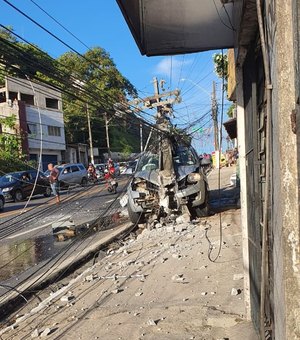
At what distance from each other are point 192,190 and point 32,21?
838cm

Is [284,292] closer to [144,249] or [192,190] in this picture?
[144,249]

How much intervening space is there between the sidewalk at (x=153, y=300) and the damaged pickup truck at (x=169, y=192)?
3149 mm

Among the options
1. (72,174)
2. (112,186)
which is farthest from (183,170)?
(72,174)

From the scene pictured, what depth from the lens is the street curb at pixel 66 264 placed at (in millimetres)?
6870

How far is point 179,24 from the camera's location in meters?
4.67

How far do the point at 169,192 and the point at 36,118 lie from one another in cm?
3601

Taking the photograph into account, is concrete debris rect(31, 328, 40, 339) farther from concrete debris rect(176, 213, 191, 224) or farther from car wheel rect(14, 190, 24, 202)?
car wheel rect(14, 190, 24, 202)

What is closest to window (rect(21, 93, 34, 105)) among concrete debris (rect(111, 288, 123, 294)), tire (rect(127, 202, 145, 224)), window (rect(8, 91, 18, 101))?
window (rect(8, 91, 18, 101))

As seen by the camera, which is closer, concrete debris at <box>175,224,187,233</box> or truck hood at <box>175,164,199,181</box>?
concrete debris at <box>175,224,187,233</box>

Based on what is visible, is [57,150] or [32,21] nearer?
[32,21]

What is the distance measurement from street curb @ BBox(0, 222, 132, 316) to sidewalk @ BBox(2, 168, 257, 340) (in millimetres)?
345

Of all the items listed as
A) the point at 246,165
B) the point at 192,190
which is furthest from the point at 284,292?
the point at 192,190

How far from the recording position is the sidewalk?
477cm

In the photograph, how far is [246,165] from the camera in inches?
176
